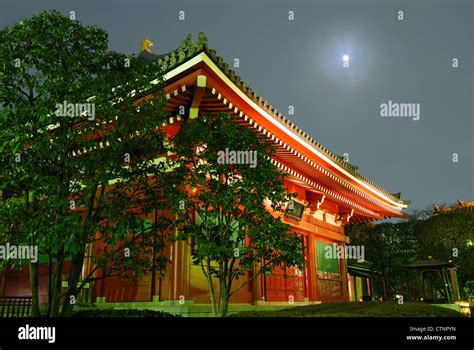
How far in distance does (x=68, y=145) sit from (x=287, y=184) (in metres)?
9.72

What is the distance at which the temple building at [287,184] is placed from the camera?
835 cm

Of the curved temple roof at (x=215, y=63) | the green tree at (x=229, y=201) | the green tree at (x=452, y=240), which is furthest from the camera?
the green tree at (x=452, y=240)

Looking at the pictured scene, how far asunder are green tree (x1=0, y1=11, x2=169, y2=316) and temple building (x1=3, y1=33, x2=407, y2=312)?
133 centimetres

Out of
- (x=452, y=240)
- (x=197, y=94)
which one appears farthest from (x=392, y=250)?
(x=197, y=94)

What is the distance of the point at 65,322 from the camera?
5.54m

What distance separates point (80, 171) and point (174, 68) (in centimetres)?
294

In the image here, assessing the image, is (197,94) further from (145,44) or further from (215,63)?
(145,44)

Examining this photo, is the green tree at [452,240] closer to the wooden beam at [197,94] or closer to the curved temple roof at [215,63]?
the curved temple roof at [215,63]

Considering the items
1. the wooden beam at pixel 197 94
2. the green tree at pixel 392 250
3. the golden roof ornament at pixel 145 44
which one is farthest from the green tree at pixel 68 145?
the green tree at pixel 392 250

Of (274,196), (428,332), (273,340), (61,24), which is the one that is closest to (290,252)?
(274,196)

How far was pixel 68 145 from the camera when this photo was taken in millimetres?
6492

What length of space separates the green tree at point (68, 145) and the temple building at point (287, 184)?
1330 millimetres

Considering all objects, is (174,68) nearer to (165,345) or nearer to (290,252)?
(290,252)

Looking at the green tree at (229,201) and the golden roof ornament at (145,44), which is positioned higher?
the golden roof ornament at (145,44)
